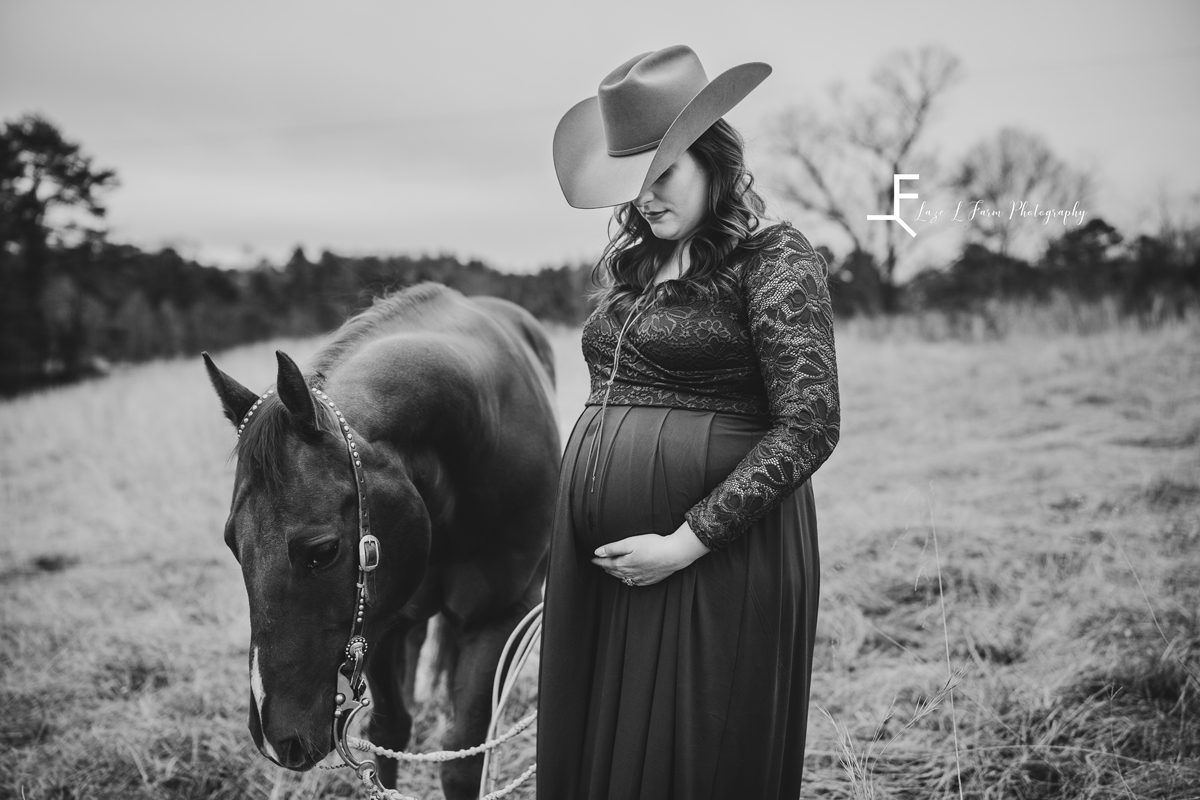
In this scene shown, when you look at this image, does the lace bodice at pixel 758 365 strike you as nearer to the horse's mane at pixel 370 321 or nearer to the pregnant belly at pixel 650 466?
the pregnant belly at pixel 650 466

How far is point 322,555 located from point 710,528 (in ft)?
2.83

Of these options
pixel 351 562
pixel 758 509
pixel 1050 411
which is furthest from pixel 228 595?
pixel 1050 411

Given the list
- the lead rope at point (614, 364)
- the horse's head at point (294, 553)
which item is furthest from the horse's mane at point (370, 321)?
the lead rope at point (614, 364)

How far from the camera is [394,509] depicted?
1.70 metres

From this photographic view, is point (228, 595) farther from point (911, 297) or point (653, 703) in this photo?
point (911, 297)

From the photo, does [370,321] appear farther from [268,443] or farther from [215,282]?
[215,282]

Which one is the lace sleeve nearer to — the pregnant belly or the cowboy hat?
the pregnant belly

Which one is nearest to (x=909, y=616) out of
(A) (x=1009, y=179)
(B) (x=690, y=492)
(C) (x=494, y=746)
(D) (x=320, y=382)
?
(C) (x=494, y=746)

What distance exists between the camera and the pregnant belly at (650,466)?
146 centimetres

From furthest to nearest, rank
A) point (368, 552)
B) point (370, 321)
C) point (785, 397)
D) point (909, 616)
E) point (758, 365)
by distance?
point (909, 616) → point (370, 321) → point (368, 552) → point (758, 365) → point (785, 397)

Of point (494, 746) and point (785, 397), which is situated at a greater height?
point (785, 397)

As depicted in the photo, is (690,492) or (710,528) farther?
(690,492)

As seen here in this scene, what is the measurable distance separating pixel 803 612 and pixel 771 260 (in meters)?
0.80

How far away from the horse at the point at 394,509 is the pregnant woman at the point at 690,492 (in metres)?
0.48
